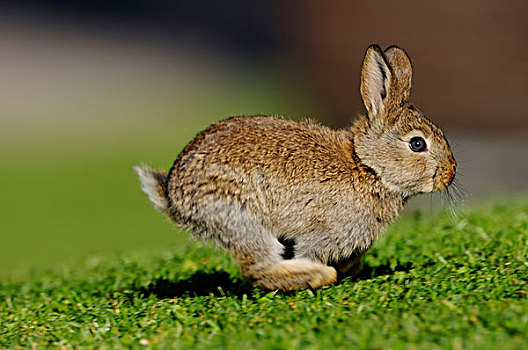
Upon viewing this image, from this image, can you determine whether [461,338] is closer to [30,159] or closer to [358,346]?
[358,346]

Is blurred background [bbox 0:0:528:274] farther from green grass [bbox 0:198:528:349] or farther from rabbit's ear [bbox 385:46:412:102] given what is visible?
rabbit's ear [bbox 385:46:412:102]

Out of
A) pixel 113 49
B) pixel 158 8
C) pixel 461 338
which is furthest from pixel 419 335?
pixel 158 8

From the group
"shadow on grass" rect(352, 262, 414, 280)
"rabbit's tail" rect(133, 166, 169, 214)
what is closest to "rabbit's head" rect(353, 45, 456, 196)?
"shadow on grass" rect(352, 262, 414, 280)

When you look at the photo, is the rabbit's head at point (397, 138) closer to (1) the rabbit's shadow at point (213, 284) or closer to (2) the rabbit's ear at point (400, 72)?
(2) the rabbit's ear at point (400, 72)

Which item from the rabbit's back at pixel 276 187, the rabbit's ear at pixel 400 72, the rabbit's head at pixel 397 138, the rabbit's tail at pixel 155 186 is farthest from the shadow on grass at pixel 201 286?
the rabbit's ear at pixel 400 72

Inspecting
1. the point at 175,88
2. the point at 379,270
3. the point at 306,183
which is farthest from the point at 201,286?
the point at 175,88

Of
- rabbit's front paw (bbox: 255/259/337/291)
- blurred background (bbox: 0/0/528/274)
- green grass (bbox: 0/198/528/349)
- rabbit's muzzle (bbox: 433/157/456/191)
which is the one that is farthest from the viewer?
blurred background (bbox: 0/0/528/274)

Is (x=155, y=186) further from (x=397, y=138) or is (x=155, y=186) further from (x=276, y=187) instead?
(x=397, y=138)
